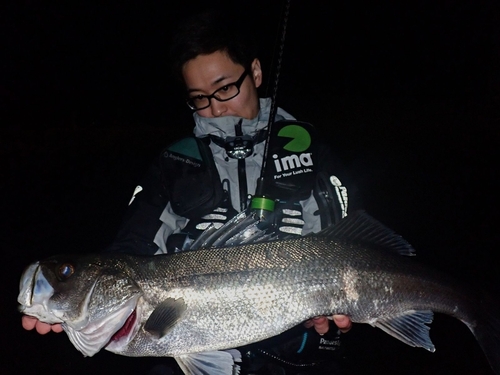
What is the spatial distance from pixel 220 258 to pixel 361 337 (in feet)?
11.0

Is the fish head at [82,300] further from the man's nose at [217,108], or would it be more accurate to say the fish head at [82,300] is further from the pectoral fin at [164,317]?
the man's nose at [217,108]

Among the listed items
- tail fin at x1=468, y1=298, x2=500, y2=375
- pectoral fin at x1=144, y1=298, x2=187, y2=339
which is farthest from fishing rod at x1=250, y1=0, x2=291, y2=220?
tail fin at x1=468, y1=298, x2=500, y2=375

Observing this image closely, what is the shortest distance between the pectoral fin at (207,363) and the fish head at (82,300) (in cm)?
28

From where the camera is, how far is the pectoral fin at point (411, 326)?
1988 millimetres

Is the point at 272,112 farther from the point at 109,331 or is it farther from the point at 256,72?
the point at 109,331

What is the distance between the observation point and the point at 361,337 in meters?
4.74

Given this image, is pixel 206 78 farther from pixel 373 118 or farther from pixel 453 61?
pixel 453 61

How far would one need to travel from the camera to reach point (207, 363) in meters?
1.95

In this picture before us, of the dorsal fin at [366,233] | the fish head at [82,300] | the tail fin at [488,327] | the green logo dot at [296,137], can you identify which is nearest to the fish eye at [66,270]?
the fish head at [82,300]

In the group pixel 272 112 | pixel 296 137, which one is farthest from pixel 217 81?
pixel 296 137

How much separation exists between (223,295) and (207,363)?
324 mm

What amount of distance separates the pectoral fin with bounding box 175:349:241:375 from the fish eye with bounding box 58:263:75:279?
2.02ft

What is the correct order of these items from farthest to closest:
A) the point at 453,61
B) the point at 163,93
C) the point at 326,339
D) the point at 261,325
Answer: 1. the point at 163,93
2. the point at 453,61
3. the point at 326,339
4. the point at 261,325

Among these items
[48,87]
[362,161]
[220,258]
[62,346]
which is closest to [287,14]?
[220,258]
